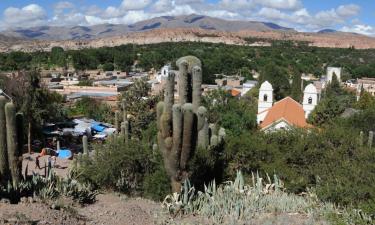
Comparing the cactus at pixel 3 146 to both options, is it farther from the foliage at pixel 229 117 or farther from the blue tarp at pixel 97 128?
the blue tarp at pixel 97 128

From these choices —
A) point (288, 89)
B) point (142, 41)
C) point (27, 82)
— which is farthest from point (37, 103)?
point (142, 41)

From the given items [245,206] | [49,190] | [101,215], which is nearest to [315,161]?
[245,206]

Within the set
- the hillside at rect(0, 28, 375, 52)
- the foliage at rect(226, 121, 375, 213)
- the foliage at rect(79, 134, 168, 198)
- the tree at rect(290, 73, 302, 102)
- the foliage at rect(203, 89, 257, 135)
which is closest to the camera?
the foliage at rect(226, 121, 375, 213)

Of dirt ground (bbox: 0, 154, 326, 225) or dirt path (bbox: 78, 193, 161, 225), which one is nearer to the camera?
dirt ground (bbox: 0, 154, 326, 225)

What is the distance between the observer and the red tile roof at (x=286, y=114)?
89.6 ft

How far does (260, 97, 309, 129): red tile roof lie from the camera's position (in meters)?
27.3

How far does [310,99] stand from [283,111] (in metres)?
4.32

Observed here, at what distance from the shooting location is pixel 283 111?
27.8 metres

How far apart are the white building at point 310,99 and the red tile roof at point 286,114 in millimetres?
1700

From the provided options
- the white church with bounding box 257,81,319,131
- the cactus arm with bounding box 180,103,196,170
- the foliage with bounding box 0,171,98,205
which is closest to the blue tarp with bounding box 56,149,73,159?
the foliage with bounding box 0,171,98,205

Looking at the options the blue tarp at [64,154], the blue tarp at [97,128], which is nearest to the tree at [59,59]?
the blue tarp at [97,128]

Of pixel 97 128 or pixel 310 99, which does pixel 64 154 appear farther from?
pixel 310 99

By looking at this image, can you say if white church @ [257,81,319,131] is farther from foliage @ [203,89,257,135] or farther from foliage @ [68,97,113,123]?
foliage @ [68,97,113,123]

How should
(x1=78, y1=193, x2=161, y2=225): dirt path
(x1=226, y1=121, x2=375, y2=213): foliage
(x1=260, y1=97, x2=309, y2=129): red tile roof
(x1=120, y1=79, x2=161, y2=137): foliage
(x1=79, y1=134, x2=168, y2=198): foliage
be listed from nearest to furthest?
(x1=78, y1=193, x2=161, y2=225): dirt path < (x1=226, y1=121, x2=375, y2=213): foliage < (x1=79, y1=134, x2=168, y2=198): foliage < (x1=120, y1=79, x2=161, y2=137): foliage < (x1=260, y1=97, x2=309, y2=129): red tile roof
